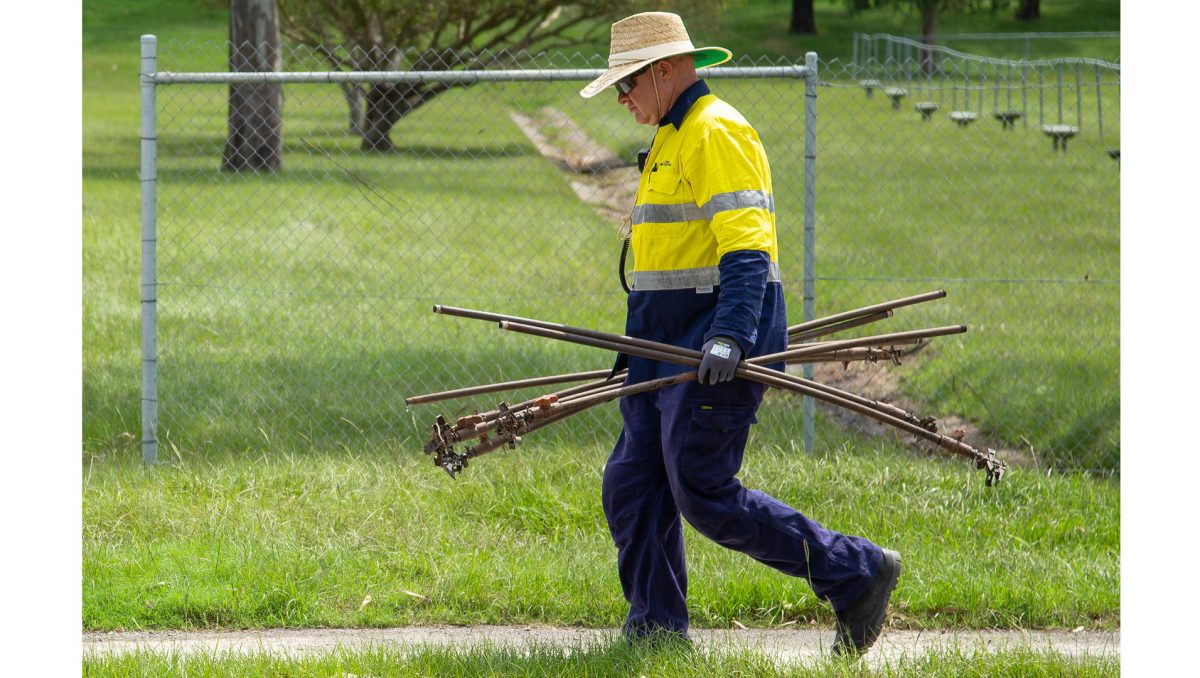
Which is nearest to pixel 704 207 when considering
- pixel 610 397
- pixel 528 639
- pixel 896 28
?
pixel 610 397

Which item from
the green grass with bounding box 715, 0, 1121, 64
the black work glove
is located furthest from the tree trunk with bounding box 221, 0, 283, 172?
the green grass with bounding box 715, 0, 1121, 64

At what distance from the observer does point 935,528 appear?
589 centimetres

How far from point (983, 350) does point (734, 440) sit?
532 centimetres

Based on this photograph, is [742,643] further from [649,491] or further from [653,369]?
[653,369]


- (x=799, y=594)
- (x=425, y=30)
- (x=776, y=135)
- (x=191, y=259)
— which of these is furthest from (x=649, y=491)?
(x=425, y=30)

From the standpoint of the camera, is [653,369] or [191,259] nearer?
[653,369]

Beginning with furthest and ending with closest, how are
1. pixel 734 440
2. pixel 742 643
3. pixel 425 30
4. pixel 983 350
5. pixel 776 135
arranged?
pixel 425 30
pixel 776 135
pixel 983 350
pixel 742 643
pixel 734 440

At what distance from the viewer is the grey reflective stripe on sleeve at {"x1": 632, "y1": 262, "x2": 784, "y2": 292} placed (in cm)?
411

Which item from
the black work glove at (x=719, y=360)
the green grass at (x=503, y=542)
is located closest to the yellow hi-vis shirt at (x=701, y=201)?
the black work glove at (x=719, y=360)

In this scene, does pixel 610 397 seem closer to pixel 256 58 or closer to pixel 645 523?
pixel 645 523

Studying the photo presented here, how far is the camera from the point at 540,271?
39.1ft

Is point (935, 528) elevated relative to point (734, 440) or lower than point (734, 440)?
lower

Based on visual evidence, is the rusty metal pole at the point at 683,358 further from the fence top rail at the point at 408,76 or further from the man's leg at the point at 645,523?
the fence top rail at the point at 408,76

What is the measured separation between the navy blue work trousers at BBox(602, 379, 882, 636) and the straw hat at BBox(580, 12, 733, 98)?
103cm
